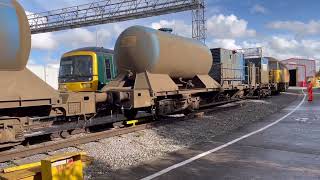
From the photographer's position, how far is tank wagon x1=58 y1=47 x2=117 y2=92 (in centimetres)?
1731

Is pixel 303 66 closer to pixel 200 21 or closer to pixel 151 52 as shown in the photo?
pixel 200 21

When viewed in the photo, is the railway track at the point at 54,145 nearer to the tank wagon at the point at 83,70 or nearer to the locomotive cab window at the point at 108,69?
the tank wagon at the point at 83,70

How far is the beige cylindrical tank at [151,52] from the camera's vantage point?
1455 centimetres

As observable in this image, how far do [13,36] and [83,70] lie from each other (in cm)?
911

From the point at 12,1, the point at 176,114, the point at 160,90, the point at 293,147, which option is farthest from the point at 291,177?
the point at 176,114

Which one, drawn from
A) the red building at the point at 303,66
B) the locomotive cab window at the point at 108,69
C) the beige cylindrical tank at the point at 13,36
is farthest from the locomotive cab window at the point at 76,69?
the red building at the point at 303,66

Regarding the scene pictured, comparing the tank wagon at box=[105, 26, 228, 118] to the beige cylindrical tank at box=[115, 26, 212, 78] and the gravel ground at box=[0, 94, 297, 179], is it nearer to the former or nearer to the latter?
the beige cylindrical tank at box=[115, 26, 212, 78]

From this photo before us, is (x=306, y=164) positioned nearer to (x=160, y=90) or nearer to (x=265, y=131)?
(x=265, y=131)

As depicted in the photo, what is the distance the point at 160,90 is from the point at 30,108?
591 centimetres

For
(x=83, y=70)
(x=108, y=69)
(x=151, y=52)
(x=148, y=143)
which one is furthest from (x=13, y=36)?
(x=108, y=69)

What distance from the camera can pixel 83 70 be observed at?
17.5m

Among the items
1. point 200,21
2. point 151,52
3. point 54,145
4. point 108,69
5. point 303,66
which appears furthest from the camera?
point 303,66

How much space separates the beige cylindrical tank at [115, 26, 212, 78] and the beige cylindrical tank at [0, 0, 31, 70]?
6.14 meters

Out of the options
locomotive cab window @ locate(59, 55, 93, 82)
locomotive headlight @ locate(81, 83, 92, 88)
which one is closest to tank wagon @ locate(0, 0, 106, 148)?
locomotive headlight @ locate(81, 83, 92, 88)
